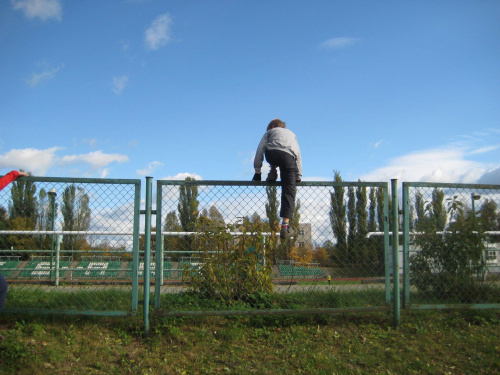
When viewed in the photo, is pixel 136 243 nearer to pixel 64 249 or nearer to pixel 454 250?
pixel 64 249

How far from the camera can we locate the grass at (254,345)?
131 inches

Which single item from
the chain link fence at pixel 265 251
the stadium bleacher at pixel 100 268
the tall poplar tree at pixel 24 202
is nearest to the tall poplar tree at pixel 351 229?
the chain link fence at pixel 265 251

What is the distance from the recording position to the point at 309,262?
409 centimetres

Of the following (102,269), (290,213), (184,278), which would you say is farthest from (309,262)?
(102,269)

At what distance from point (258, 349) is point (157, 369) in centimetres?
93

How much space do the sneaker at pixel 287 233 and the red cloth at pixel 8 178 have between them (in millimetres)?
2608

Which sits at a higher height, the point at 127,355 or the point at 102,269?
the point at 102,269

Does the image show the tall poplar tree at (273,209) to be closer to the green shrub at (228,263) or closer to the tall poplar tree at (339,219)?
the green shrub at (228,263)

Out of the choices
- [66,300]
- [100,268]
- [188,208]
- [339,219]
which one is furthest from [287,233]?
[66,300]

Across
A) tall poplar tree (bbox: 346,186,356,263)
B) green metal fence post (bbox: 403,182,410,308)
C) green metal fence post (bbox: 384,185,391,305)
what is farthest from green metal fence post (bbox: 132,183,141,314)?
green metal fence post (bbox: 403,182,410,308)

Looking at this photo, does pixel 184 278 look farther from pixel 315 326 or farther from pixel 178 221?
pixel 315 326

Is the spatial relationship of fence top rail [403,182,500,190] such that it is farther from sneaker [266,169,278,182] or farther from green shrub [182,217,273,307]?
green shrub [182,217,273,307]

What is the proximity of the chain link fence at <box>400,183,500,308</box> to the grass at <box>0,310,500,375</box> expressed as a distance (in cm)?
27

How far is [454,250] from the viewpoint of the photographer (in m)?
4.57
